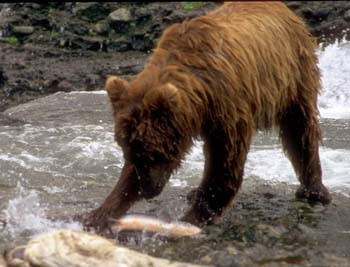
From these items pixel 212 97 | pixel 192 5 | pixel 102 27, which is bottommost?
pixel 102 27

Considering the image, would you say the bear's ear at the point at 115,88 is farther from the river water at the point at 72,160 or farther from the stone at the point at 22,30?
the stone at the point at 22,30

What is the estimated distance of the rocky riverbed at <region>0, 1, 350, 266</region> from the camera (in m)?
6.46

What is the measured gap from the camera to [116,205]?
6.57 meters

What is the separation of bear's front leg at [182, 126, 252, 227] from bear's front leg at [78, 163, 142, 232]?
2.00 ft

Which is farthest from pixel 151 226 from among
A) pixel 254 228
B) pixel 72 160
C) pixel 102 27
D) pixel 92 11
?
pixel 92 11

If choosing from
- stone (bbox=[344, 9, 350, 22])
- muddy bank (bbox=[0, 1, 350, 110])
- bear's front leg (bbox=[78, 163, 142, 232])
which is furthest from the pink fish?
stone (bbox=[344, 9, 350, 22])

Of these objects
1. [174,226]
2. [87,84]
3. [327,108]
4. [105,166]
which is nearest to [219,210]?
[174,226]

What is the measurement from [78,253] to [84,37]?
Result: 11.1 m

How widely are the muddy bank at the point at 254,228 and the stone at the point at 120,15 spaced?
650cm

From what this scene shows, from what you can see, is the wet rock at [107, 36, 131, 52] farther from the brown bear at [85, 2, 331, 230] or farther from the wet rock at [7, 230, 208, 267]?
the wet rock at [7, 230, 208, 267]

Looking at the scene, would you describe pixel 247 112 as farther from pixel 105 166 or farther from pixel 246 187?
pixel 105 166

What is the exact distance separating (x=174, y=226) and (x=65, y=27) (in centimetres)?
988

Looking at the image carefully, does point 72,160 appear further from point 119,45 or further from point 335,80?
point 119,45

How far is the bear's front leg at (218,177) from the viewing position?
6.52 metres
